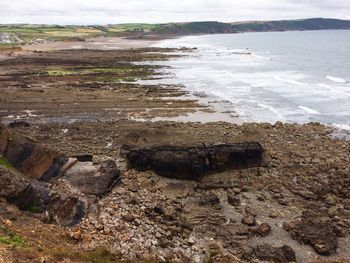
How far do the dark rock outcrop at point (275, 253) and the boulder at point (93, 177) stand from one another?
25.4 feet

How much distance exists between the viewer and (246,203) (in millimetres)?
23312

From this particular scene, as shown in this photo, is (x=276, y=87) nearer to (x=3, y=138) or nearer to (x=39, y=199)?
(x=3, y=138)

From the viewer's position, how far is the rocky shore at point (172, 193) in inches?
688

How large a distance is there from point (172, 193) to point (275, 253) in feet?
22.4

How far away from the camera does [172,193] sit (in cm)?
2369

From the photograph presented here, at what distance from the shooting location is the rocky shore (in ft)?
57.3

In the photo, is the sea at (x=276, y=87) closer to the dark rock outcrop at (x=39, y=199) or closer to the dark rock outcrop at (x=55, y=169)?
the dark rock outcrop at (x=55, y=169)

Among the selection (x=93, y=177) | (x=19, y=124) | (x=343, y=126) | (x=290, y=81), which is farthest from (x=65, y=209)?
(x=290, y=81)

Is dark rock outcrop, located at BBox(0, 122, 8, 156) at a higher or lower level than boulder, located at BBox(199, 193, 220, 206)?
higher

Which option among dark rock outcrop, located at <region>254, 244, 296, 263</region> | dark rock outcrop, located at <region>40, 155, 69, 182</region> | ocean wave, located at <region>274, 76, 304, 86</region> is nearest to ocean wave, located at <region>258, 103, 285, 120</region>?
ocean wave, located at <region>274, 76, 304, 86</region>

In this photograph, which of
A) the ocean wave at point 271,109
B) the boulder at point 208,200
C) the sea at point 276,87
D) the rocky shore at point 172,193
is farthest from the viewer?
the sea at point 276,87

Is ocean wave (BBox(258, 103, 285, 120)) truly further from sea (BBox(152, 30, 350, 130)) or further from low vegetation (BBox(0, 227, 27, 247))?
low vegetation (BBox(0, 227, 27, 247))

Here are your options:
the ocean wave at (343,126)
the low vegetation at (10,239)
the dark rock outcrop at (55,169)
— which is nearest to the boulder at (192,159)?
the dark rock outcrop at (55,169)

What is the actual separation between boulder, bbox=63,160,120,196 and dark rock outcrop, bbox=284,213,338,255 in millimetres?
8745
